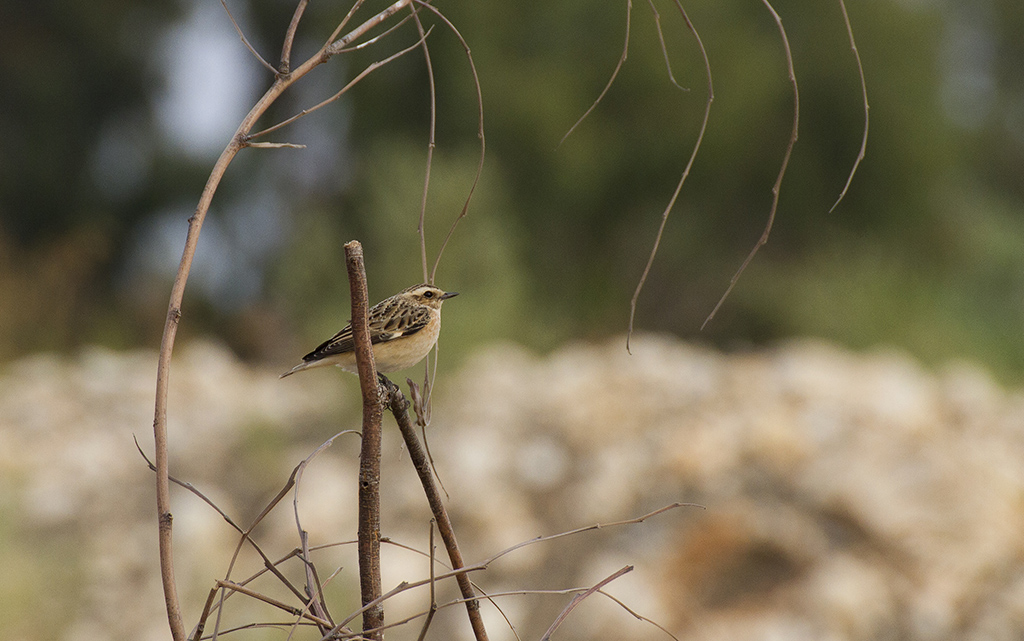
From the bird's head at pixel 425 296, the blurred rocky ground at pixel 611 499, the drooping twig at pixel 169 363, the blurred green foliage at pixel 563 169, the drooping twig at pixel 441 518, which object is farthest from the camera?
the blurred green foliage at pixel 563 169

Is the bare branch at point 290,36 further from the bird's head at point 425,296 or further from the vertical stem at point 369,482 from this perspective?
the bird's head at point 425,296

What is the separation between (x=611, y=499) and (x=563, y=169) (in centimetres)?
641

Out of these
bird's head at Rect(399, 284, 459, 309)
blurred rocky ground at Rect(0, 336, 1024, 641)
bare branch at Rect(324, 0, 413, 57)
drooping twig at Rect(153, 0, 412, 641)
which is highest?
bare branch at Rect(324, 0, 413, 57)

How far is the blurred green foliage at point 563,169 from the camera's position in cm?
1026

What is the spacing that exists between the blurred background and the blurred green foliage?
1.7 inches

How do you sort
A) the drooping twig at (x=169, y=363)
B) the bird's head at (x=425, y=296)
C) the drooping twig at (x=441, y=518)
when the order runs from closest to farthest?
the drooping twig at (x=169, y=363), the drooping twig at (x=441, y=518), the bird's head at (x=425, y=296)

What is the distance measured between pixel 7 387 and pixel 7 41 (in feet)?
19.4

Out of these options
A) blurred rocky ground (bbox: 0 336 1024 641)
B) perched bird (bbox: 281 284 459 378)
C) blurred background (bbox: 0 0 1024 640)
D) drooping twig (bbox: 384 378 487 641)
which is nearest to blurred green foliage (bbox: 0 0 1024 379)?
blurred background (bbox: 0 0 1024 640)

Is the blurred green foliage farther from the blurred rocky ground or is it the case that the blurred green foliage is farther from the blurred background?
the blurred rocky ground

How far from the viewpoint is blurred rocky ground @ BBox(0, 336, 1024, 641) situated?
430 cm

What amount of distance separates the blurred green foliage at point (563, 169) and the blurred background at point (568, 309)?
0.04 metres

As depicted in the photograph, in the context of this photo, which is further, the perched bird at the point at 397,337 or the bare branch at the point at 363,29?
the perched bird at the point at 397,337

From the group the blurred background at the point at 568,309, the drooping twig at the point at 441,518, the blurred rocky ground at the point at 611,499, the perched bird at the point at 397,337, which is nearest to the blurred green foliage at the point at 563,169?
the blurred background at the point at 568,309

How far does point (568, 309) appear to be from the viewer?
10445 millimetres
